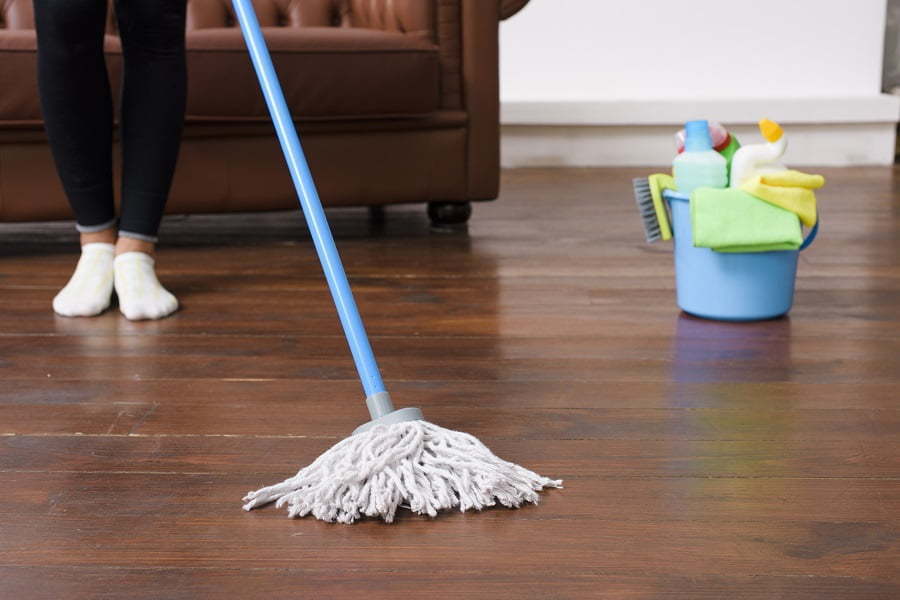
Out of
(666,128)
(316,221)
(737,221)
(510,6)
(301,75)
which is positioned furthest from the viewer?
(666,128)

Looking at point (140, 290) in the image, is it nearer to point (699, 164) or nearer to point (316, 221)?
point (316, 221)

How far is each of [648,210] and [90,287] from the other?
2.53 feet

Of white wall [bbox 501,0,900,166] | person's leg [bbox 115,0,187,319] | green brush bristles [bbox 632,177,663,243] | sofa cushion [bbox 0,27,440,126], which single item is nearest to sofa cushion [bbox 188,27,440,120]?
sofa cushion [bbox 0,27,440,126]

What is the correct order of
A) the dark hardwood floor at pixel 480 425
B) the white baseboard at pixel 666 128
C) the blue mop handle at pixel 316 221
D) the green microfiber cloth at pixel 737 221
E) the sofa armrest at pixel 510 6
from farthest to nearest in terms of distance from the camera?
the white baseboard at pixel 666 128
the sofa armrest at pixel 510 6
the green microfiber cloth at pixel 737 221
the blue mop handle at pixel 316 221
the dark hardwood floor at pixel 480 425

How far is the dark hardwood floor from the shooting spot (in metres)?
0.79

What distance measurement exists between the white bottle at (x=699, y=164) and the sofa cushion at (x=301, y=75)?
736mm

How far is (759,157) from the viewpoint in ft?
4.67

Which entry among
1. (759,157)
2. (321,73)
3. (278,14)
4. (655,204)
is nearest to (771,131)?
(759,157)

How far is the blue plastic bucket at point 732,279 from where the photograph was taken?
1.46 m

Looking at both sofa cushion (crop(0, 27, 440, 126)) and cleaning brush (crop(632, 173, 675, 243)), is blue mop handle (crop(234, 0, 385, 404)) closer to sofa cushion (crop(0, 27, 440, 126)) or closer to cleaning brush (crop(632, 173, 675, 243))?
cleaning brush (crop(632, 173, 675, 243))

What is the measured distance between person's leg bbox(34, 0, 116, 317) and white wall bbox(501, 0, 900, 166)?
191cm

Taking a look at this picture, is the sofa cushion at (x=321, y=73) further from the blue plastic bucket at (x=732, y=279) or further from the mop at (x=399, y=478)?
the mop at (x=399, y=478)

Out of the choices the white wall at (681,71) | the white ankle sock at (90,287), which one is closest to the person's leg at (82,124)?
the white ankle sock at (90,287)

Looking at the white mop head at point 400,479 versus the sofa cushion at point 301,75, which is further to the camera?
the sofa cushion at point 301,75
